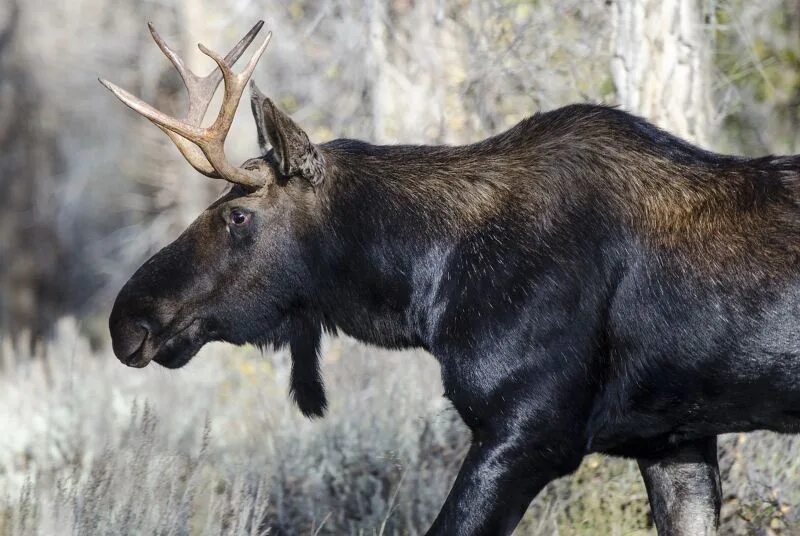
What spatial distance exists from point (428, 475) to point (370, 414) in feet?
2.57

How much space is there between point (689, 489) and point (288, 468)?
2.87m

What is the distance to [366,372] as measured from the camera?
898cm

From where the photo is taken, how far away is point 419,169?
5242 mm

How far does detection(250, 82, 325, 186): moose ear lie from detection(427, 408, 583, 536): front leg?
131 cm

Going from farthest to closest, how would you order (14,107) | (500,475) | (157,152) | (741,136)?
(14,107), (157,152), (741,136), (500,475)

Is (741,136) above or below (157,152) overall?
below

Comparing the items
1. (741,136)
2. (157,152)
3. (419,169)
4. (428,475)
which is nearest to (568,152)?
(419,169)

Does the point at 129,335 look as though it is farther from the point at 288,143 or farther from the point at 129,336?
the point at 288,143

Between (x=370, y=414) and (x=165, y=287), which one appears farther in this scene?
(x=370, y=414)

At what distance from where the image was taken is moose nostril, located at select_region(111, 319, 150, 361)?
5180 millimetres

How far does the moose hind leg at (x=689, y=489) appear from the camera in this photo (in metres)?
5.12

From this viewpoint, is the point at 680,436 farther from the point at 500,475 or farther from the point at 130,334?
the point at 130,334

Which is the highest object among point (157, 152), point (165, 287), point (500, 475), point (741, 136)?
point (157, 152)

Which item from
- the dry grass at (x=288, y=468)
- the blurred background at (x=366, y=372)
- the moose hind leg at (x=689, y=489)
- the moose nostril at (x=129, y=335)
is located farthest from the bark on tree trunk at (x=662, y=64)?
the moose nostril at (x=129, y=335)
